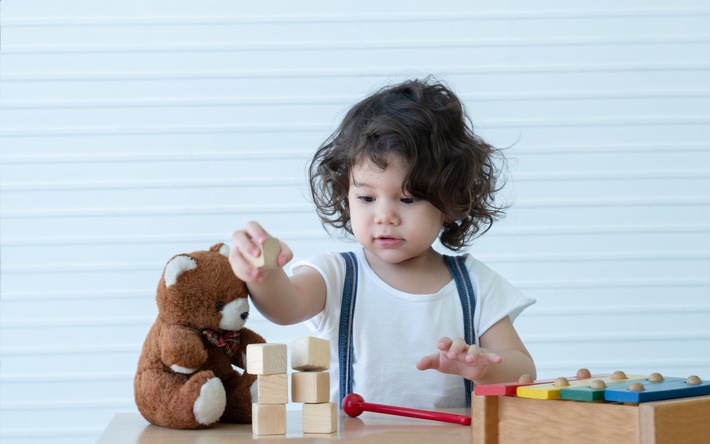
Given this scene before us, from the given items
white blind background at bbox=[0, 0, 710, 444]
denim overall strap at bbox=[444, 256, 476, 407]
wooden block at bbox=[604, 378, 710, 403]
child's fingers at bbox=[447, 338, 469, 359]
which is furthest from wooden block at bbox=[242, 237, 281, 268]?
white blind background at bbox=[0, 0, 710, 444]

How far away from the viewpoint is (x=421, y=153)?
1205 mm

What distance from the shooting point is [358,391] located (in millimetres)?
1216

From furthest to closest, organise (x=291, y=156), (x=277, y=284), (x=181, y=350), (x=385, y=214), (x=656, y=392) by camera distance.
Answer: (x=291, y=156), (x=385, y=214), (x=277, y=284), (x=181, y=350), (x=656, y=392)

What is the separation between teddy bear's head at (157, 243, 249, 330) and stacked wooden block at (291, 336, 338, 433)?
82 mm

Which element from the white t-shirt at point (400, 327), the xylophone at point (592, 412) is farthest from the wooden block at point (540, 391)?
the white t-shirt at point (400, 327)

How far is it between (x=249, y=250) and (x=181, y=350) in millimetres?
116

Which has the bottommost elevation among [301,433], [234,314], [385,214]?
[301,433]

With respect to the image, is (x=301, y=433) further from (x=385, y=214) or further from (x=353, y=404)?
(x=385, y=214)

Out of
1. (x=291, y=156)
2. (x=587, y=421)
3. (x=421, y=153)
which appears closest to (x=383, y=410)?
(x=587, y=421)

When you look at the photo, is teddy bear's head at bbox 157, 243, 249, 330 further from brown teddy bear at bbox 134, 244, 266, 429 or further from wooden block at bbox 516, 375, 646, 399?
wooden block at bbox 516, 375, 646, 399

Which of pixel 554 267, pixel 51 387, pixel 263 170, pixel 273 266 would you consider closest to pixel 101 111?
pixel 263 170

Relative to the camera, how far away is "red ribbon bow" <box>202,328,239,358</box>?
36.6 inches

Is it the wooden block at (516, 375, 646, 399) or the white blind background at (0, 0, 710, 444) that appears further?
the white blind background at (0, 0, 710, 444)

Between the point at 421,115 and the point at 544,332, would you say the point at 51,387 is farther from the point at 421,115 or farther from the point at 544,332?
the point at 421,115
